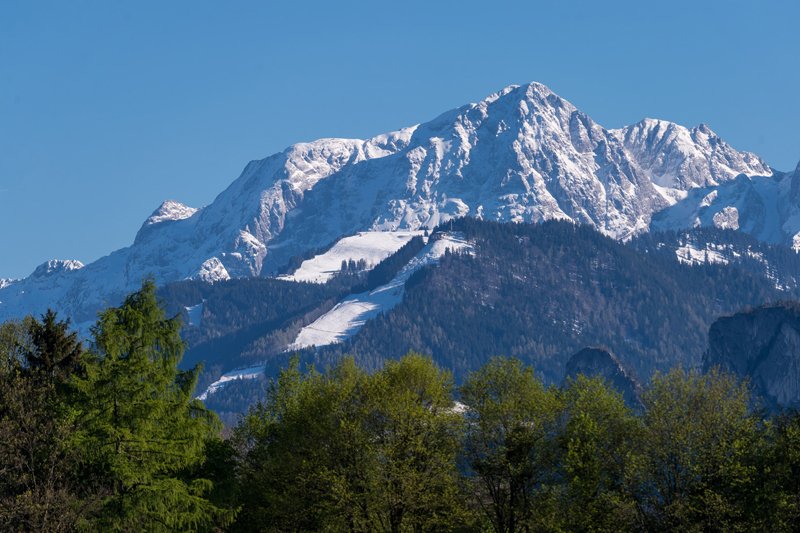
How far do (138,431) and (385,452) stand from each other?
52.2 ft

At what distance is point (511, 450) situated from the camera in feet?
277

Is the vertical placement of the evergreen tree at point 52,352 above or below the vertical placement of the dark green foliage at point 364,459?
above

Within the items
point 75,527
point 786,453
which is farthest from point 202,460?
point 786,453

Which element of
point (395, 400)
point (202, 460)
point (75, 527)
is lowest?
point (75, 527)

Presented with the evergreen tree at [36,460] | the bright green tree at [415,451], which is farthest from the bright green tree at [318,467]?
the evergreen tree at [36,460]

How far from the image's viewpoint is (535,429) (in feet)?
279

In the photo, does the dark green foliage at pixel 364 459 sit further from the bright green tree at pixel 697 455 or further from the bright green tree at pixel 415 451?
the bright green tree at pixel 697 455

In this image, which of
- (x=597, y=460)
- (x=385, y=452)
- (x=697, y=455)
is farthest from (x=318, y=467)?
(x=697, y=455)

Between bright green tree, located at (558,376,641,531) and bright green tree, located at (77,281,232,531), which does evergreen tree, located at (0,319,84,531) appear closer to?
bright green tree, located at (77,281,232,531)

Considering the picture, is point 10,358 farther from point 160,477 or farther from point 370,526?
point 370,526

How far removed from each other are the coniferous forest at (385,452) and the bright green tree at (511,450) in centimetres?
13

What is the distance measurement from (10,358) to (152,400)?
2509cm

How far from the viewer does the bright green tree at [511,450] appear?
8369cm

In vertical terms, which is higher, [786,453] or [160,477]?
[786,453]
